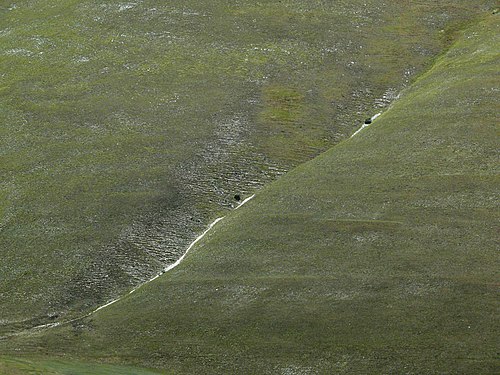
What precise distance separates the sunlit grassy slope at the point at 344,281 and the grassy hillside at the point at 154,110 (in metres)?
5.48

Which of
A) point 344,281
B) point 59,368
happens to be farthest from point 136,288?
point 344,281

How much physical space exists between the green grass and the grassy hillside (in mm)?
8436

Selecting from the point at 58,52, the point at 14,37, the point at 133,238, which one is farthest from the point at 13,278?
the point at 14,37

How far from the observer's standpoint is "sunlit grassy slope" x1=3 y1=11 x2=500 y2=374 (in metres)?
A: 52.9

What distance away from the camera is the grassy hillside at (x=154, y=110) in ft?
229

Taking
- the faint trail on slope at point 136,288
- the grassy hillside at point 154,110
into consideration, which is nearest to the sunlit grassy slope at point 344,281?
the faint trail on slope at point 136,288

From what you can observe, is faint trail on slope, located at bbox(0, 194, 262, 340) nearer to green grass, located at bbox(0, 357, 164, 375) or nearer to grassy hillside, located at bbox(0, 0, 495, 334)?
grassy hillside, located at bbox(0, 0, 495, 334)

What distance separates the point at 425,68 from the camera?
103 m

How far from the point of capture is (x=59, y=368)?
5203 centimetres

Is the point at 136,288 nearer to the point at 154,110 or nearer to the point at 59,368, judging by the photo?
the point at 59,368

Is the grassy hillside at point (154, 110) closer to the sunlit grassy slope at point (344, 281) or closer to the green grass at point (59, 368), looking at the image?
the sunlit grassy slope at point (344, 281)

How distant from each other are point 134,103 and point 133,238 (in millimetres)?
26400

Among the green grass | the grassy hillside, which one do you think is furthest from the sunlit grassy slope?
the grassy hillside

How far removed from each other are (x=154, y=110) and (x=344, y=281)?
39.7 meters
